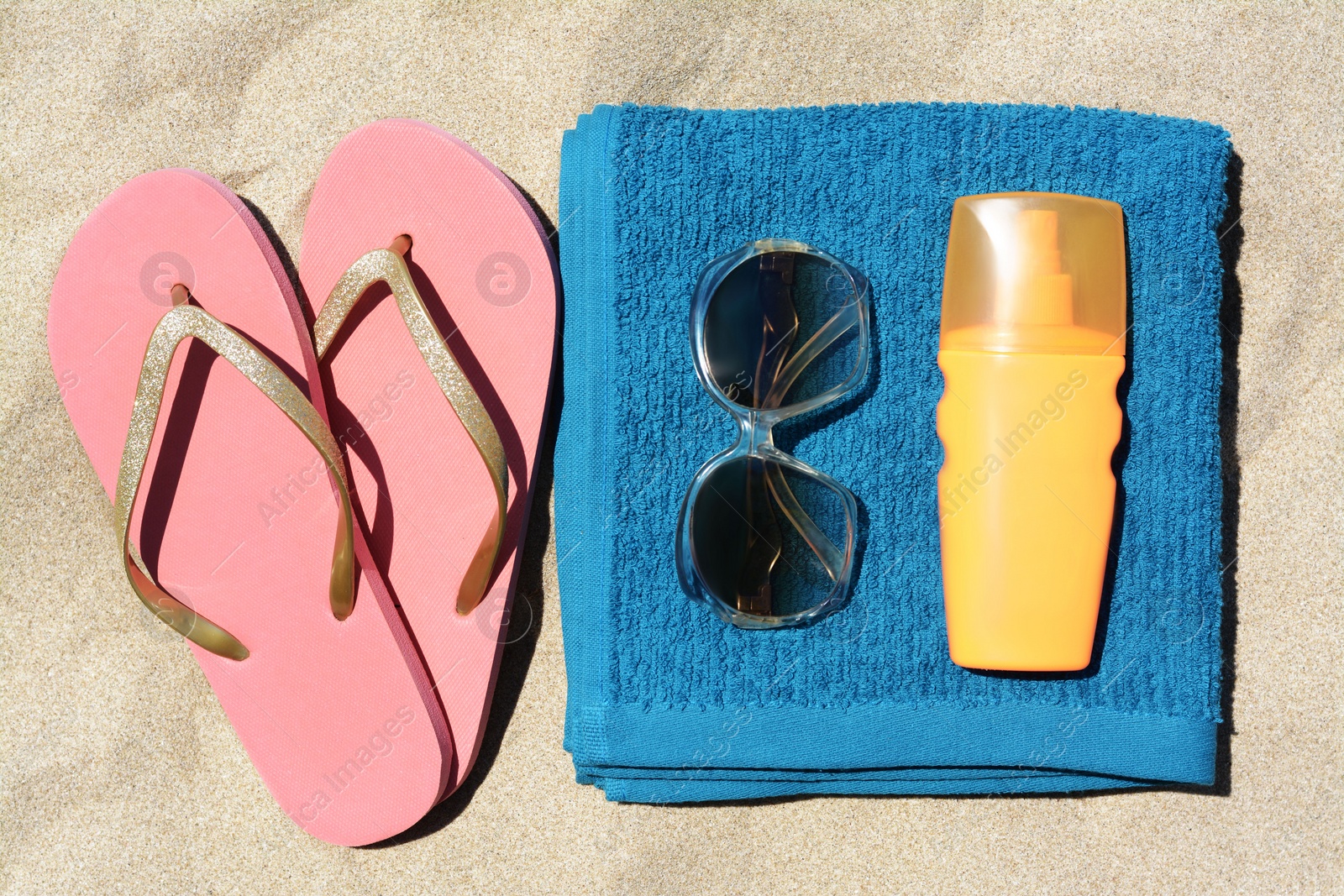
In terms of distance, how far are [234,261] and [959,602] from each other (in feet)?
1.61

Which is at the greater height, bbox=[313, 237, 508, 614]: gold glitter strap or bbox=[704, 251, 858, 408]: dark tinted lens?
bbox=[704, 251, 858, 408]: dark tinted lens

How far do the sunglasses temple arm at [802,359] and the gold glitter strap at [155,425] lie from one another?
0.26m

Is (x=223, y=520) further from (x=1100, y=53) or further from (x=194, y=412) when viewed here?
(x=1100, y=53)

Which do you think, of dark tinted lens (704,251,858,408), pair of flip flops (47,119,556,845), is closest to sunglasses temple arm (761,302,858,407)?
dark tinted lens (704,251,858,408)

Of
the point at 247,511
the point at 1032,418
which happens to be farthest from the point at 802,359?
the point at 247,511

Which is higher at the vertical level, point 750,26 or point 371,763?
point 750,26

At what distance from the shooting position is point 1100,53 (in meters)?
0.59

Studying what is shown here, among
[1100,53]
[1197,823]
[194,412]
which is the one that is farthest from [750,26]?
[1197,823]

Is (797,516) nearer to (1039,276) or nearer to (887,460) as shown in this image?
(887,460)

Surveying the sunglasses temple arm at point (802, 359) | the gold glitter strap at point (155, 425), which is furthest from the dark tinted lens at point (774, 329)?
the gold glitter strap at point (155, 425)

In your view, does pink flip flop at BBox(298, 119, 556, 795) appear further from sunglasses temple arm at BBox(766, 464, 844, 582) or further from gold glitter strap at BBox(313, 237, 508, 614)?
sunglasses temple arm at BBox(766, 464, 844, 582)

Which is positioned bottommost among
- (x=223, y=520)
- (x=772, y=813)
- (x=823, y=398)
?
(x=772, y=813)

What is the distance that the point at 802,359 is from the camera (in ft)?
1.68

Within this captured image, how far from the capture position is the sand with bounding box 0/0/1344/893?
0.58 metres
